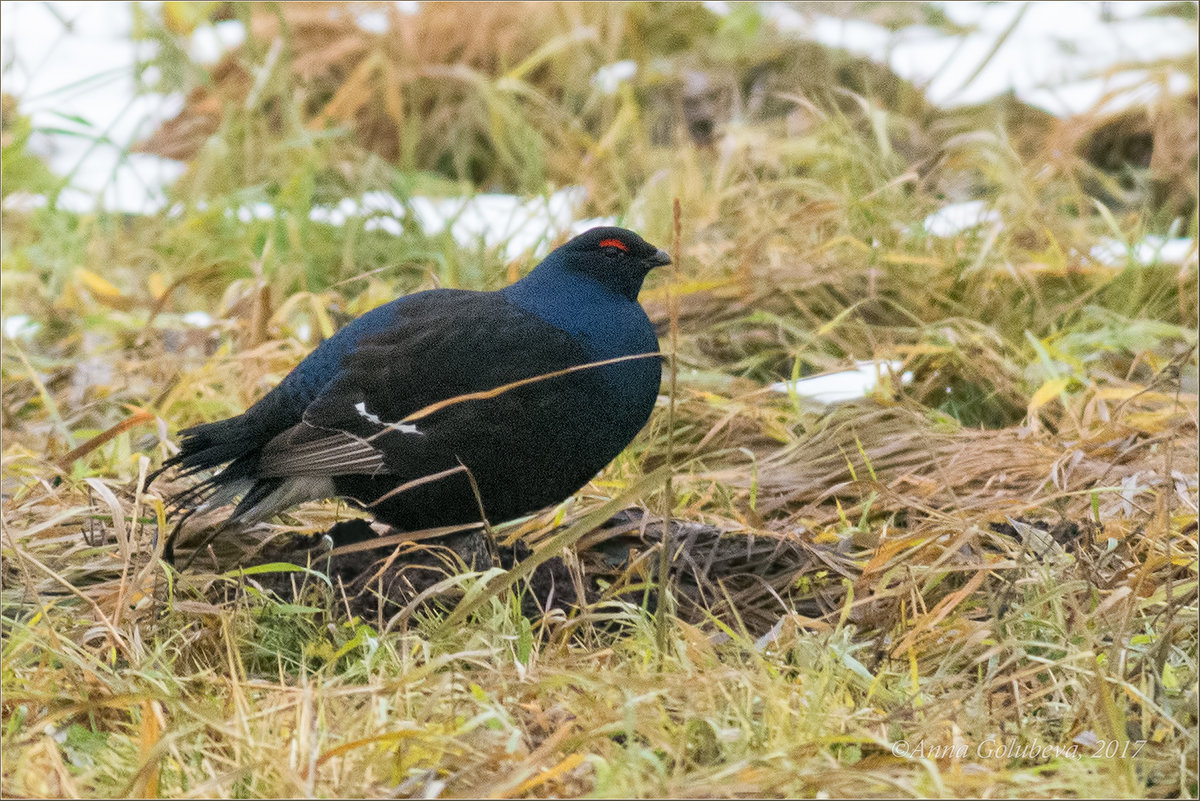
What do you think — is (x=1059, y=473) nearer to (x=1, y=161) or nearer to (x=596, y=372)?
(x=596, y=372)

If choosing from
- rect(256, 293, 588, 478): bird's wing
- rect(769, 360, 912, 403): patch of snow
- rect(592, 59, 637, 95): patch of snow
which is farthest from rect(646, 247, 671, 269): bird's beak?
rect(592, 59, 637, 95): patch of snow

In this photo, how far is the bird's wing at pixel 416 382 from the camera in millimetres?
2959

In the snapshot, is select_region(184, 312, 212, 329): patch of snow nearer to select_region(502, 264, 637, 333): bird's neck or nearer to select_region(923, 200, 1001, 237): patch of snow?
select_region(502, 264, 637, 333): bird's neck

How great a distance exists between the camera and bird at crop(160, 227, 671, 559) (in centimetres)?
292

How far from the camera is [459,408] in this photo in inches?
116

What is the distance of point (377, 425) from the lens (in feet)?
9.95

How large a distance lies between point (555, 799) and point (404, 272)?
3343 millimetres

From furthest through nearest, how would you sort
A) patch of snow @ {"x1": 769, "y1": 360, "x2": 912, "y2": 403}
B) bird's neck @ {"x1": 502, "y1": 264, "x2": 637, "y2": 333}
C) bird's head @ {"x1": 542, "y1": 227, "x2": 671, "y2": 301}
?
patch of snow @ {"x1": 769, "y1": 360, "x2": 912, "y2": 403}, bird's head @ {"x1": 542, "y1": 227, "x2": 671, "y2": 301}, bird's neck @ {"x1": 502, "y1": 264, "x2": 637, "y2": 333}

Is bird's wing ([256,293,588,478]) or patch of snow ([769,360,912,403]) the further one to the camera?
patch of snow ([769,360,912,403])

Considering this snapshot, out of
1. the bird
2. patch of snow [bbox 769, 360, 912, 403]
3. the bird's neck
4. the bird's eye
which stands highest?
the bird's eye

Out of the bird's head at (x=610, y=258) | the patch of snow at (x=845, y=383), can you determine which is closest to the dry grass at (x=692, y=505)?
the patch of snow at (x=845, y=383)

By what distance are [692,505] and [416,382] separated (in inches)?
32.4

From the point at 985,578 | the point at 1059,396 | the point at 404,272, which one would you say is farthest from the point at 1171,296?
the point at 404,272

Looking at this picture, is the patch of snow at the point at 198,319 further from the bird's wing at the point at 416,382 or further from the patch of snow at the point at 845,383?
the patch of snow at the point at 845,383
